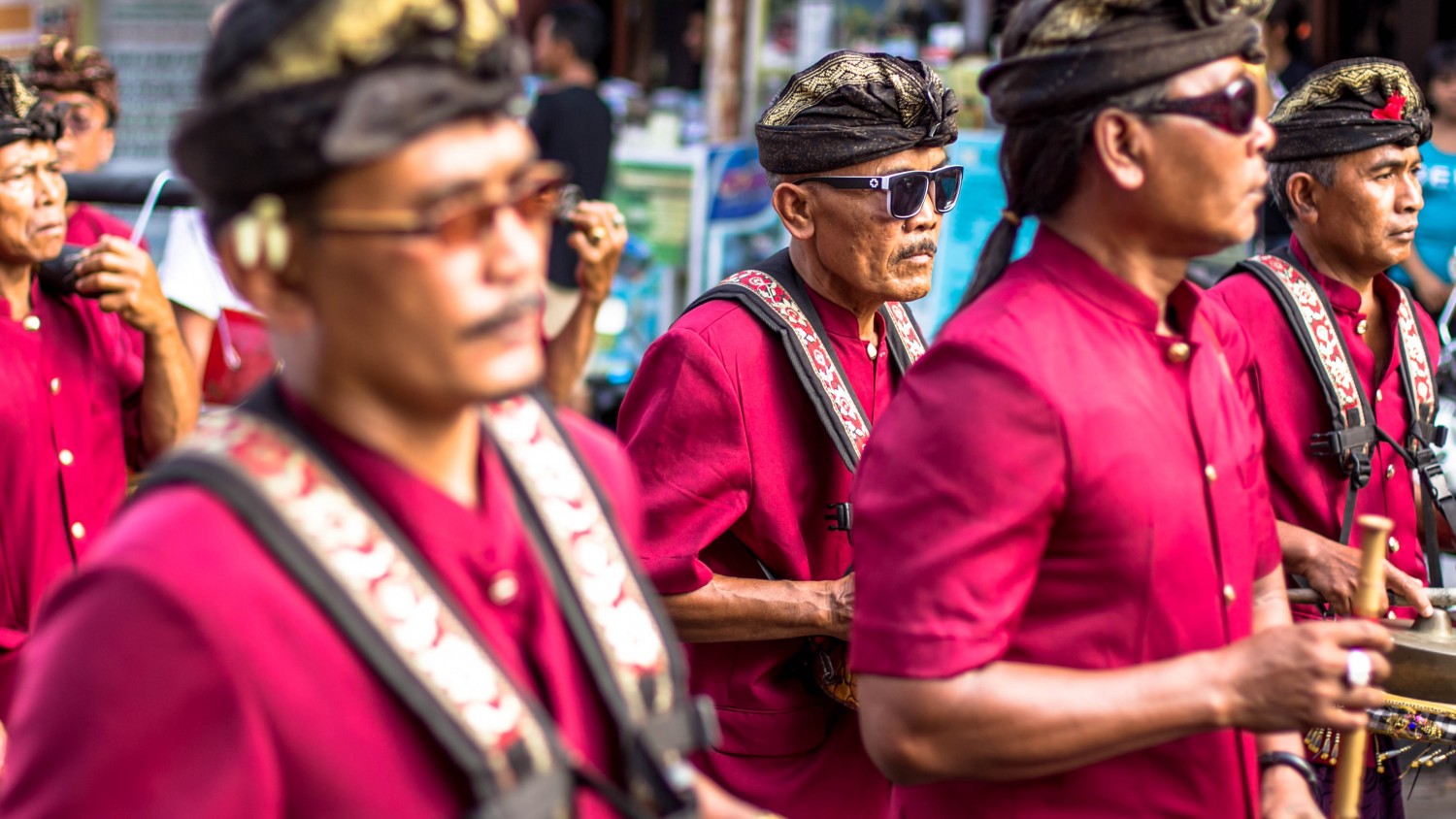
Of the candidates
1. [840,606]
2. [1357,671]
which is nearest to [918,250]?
[840,606]

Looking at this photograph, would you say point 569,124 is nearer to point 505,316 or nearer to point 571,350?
point 571,350

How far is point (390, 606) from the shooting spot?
1.61 m

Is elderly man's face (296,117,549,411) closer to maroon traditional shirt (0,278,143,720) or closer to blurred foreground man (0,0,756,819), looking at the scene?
blurred foreground man (0,0,756,819)

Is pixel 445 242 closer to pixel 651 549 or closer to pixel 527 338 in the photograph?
pixel 527 338

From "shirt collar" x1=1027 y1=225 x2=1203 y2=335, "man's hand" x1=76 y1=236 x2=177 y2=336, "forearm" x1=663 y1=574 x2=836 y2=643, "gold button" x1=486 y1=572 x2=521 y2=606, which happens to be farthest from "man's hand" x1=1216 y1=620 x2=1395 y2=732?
"man's hand" x1=76 y1=236 x2=177 y2=336

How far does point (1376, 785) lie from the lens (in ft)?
12.7

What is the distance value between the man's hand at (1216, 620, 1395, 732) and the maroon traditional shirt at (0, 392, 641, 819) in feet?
3.82

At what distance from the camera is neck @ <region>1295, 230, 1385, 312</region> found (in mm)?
4059

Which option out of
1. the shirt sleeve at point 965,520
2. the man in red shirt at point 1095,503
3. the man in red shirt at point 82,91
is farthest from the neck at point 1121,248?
the man in red shirt at point 82,91

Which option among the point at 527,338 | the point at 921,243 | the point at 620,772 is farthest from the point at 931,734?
the point at 921,243

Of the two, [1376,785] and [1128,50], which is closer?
[1128,50]

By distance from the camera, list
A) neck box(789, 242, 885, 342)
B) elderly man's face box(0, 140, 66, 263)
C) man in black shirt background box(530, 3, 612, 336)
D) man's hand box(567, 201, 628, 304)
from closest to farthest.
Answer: man's hand box(567, 201, 628, 304) < neck box(789, 242, 885, 342) < elderly man's face box(0, 140, 66, 263) < man in black shirt background box(530, 3, 612, 336)

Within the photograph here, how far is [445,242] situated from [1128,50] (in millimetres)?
1201

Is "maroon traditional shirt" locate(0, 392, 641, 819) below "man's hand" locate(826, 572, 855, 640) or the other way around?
the other way around
